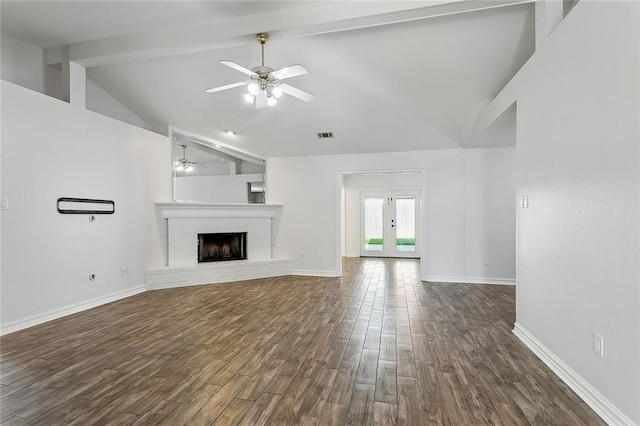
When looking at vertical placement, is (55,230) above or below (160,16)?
below

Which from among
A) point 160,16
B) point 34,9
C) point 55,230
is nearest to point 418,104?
point 160,16

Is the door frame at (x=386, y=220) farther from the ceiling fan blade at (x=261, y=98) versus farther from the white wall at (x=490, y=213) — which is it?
the ceiling fan blade at (x=261, y=98)

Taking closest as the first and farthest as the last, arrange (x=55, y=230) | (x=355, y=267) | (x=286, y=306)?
(x=55, y=230) → (x=286, y=306) → (x=355, y=267)

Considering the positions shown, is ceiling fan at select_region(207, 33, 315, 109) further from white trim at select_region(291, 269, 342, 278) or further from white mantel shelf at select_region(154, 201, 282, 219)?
white trim at select_region(291, 269, 342, 278)

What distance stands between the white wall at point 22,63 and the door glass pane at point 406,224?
7933 mm

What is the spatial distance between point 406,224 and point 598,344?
731 cm

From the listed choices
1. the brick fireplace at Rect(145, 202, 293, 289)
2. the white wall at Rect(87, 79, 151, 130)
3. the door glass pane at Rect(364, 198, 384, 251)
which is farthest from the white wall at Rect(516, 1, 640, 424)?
the door glass pane at Rect(364, 198, 384, 251)

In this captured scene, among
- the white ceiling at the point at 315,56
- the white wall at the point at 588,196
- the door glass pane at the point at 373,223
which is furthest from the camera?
the door glass pane at the point at 373,223

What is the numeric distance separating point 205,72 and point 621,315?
4.84 metres

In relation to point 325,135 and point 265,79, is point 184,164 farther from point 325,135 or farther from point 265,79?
point 265,79

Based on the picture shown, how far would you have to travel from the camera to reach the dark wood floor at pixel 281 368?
6.25 feet

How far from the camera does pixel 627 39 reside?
5.55ft

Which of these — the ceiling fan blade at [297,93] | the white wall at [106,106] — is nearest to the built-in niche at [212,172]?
the white wall at [106,106]

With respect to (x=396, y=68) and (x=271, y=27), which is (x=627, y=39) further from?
(x=271, y=27)
